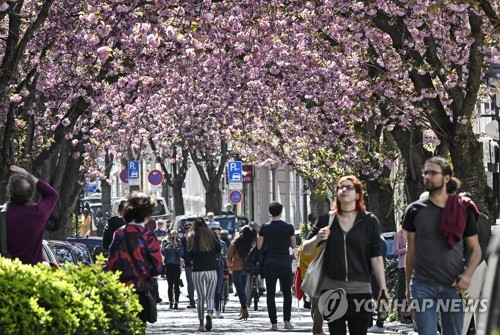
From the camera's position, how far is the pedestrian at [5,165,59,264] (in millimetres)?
11352

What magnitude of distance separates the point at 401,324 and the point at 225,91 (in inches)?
558

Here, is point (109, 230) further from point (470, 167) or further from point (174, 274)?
point (174, 274)

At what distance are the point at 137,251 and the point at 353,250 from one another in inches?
77.5

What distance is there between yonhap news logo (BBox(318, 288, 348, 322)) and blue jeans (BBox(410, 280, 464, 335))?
79 cm

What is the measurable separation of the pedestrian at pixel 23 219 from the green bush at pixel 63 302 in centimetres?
129

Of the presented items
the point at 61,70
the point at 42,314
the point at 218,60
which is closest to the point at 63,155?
the point at 61,70

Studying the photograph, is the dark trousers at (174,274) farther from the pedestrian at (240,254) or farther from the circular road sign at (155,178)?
the circular road sign at (155,178)

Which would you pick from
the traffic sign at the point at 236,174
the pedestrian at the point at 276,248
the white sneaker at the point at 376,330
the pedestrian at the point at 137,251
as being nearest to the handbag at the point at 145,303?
the pedestrian at the point at 137,251

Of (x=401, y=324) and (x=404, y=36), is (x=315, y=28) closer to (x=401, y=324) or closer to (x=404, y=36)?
(x=404, y=36)

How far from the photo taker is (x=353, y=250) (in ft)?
36.2

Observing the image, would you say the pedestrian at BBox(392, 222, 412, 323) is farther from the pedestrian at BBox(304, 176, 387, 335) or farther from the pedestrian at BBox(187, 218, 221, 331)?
the pedestrian at BBox(304, 176, 387, 335)

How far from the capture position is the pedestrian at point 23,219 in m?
11.4

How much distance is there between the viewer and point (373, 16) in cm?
2175

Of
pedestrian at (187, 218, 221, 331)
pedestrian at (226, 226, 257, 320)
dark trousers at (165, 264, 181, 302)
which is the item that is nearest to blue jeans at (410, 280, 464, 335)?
pedestrian at (187, 218, 221, 331)
